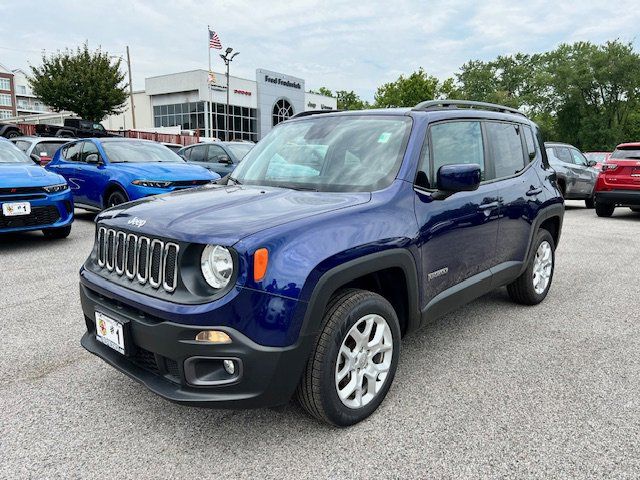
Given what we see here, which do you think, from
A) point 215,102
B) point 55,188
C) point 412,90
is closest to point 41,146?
point 55,188

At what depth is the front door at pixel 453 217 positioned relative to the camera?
2.97m

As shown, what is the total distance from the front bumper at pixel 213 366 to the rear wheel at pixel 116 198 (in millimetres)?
6089

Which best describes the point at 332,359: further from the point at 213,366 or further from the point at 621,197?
the point at 621,197

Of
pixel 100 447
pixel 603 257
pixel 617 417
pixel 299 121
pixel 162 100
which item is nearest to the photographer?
pixel 100 447

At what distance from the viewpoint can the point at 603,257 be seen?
683cm

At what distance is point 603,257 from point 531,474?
5.54 metres

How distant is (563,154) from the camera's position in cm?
1268

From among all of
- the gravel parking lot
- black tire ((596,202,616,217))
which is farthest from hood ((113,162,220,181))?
black tire ((596,202,616,217))

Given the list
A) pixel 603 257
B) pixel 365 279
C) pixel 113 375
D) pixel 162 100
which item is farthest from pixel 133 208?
pixel 162 100

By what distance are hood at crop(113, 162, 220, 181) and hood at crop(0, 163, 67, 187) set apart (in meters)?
1.33

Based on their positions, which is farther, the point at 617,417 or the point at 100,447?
the point at 617,417

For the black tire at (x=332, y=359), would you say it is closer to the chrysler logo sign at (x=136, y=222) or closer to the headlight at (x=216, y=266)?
the headlight at (x=216, y=266)

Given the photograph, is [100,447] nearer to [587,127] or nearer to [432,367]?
[432,367]

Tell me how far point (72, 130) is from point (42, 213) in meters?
17.2
